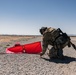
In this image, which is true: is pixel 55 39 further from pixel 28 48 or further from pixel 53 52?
pixel 28 48

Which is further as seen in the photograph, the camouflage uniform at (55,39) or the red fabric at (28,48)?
the red fabric at (28,48)

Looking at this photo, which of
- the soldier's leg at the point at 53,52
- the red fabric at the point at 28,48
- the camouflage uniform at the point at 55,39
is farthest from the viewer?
the red fabric at the point at 28,48

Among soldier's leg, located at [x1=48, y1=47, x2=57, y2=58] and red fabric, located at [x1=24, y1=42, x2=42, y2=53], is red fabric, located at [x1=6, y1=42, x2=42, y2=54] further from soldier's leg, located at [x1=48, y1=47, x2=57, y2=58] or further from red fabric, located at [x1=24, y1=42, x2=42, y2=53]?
soldier's leg, located at [x1=48, y1=47, x2=57, y2=58]

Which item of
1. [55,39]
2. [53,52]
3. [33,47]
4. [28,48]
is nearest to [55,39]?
[55,39]

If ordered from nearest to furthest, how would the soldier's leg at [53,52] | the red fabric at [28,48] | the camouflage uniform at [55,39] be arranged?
1. the camouflage uniform at [55,39]
2. the soldier's leg at [53,52]
3. the red fabric at [28,48]

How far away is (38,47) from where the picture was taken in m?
18.8

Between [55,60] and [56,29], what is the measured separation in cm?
202

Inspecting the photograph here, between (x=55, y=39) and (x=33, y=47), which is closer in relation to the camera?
(x=55, y=39)

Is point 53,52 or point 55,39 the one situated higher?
point 55,39

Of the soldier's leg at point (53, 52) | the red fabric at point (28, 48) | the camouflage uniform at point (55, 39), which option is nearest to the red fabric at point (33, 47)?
the red fabric at point (28, 48)

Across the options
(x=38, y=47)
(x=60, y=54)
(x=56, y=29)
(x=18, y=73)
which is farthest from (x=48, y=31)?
(x=18, y=73)

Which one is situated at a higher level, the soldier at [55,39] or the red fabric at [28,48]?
the soldier at [55,39]

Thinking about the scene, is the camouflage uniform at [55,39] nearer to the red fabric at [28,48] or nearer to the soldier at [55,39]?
the soldier at [55,39]

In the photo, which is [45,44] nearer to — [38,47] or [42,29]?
[42,29]
